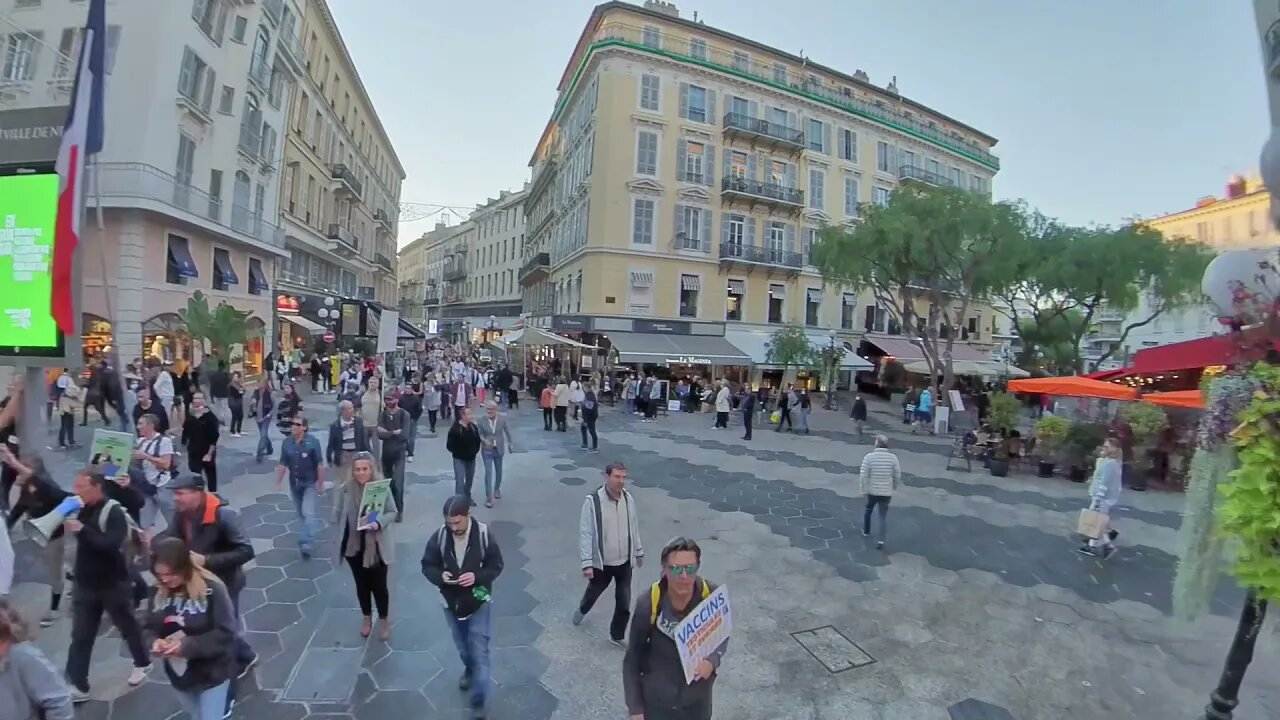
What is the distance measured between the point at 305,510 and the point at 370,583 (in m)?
2.37

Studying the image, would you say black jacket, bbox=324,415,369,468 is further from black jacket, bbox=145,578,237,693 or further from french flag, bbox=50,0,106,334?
black jacket, bbox=145,578,237,693

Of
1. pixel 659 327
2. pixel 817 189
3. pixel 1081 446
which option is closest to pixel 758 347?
pixel 659 327

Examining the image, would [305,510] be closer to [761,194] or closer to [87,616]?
[87,616]

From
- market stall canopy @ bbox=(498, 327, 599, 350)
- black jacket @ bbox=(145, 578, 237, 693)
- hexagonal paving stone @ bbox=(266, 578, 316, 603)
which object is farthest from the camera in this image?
market stall canopy @ bbox=(498, 327, 599, 350)

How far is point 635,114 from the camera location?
27938 millimetres

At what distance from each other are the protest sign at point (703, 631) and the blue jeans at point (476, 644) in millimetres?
1770

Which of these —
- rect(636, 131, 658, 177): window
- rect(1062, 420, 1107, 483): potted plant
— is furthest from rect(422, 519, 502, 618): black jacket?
rect(636, 131, 658, 177): window

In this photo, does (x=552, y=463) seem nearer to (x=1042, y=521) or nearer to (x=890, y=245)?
(x=1042, y=521)

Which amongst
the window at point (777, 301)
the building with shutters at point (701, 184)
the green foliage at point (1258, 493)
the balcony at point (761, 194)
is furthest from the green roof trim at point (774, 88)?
the green foliage at point (1258, 493)

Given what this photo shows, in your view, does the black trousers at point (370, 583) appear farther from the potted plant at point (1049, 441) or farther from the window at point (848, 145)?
the window at point (848, 145)

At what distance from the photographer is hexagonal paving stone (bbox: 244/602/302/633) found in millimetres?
4964

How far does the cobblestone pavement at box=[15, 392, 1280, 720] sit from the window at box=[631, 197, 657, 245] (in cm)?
2007

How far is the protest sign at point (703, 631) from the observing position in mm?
2627

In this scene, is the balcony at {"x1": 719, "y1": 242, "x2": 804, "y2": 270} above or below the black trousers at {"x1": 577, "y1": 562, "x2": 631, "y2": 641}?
above
